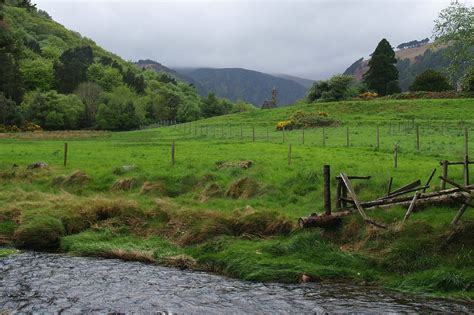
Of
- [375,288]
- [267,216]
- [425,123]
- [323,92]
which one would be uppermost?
[323,92]

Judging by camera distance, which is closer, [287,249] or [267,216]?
[287,249]

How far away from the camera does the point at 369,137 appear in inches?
1866

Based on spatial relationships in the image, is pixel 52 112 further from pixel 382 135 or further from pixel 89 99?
pixel 382 135

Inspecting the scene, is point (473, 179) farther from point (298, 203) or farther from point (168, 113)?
point (168, 113)

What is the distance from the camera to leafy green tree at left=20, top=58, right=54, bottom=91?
5679 inches

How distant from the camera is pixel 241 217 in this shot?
2005cm

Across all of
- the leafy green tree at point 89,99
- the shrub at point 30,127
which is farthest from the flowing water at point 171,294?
the leafy green tree at point 89,99

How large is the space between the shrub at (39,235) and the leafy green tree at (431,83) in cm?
8802

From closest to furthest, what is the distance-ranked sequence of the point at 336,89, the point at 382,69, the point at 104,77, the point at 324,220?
the point at 324,220 < the point at 336,89 < the point at 382,69 < the point at 104,77

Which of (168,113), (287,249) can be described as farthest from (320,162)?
(168,113)

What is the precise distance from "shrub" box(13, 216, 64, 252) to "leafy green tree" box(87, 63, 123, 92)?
149 meters

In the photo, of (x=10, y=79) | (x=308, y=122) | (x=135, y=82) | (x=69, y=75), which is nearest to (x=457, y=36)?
(x=308, y=122)

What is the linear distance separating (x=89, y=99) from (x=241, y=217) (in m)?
113

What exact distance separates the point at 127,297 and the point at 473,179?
16260mm
